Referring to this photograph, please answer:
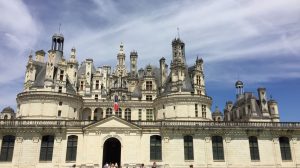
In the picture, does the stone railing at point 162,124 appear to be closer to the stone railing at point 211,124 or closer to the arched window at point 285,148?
the stone railing at point 211,124

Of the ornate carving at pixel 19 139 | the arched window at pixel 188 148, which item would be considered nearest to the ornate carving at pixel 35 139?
the ornate carving at pixel 19 139

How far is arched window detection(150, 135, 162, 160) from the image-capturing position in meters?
35.7

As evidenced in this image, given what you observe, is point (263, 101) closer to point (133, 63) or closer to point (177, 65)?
point (177, 65)

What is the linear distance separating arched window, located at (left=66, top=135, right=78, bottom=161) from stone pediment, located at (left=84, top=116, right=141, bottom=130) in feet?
7.98

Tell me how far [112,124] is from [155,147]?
22.2 feet

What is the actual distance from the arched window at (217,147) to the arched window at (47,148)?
22.4m

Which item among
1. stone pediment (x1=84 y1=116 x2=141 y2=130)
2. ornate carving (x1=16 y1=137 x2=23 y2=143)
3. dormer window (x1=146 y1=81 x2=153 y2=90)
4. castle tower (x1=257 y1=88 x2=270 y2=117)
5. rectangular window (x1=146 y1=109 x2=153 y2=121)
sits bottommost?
ornate carving (x1=16 y1=137 x2=23 y2=143)

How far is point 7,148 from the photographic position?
3447 centimetres

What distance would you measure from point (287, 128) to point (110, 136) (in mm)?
25569

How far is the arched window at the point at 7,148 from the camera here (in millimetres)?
34156

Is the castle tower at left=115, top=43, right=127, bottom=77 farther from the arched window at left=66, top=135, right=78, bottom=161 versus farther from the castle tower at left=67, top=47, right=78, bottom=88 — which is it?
the arched window at left=66, top=135, right=78, bottom=161

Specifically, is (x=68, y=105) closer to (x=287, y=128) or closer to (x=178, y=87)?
(x=178, y=87)

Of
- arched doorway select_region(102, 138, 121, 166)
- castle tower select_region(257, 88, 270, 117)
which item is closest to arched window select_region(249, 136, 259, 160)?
arched doorway select_region(102, 138, 121, 166)

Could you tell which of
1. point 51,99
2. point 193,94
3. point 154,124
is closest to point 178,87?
point 193,94
